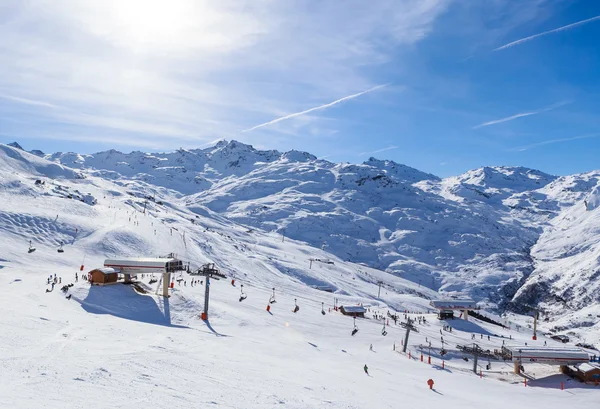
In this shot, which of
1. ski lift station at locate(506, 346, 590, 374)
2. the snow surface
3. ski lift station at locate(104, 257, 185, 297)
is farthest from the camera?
ski lift station at locate(104, 257, 185, 297)

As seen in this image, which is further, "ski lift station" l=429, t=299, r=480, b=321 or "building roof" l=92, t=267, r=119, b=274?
"ski lift station" l=429, t=299, r=480, b=321

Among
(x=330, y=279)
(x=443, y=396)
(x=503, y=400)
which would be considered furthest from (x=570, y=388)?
(x=330, y=279)

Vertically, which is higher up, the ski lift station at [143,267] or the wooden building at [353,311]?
the ski lift station at [143,267]

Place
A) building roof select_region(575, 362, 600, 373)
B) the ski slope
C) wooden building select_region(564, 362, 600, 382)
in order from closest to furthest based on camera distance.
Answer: the ski slope, wooden building select_region(564, 362, 600, 382), building roof select_region(575, 362, 600, 373)

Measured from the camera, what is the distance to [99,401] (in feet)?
54.5

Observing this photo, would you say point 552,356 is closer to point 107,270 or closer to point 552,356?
point 552,356

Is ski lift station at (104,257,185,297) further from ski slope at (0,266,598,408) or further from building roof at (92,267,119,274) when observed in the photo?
ski slope at (0,266,598,408)

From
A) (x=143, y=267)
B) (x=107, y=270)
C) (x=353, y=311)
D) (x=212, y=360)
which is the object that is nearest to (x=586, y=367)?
(x=353, y=311)

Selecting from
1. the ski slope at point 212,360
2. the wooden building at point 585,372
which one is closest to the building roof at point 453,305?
the ski slope at point 212,360

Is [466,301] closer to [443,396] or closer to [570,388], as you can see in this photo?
[570,388]

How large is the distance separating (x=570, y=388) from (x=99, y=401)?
4737 centimetres

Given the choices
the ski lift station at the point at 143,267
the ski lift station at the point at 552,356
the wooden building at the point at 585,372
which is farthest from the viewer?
the ski lift station at the point at 143,267

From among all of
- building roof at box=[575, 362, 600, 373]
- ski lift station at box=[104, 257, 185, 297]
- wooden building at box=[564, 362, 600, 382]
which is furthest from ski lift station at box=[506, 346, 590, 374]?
ski lift station at box=[104, 257, 185, 297]

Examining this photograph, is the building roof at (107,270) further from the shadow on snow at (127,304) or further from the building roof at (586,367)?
the building roof at (586,367)
